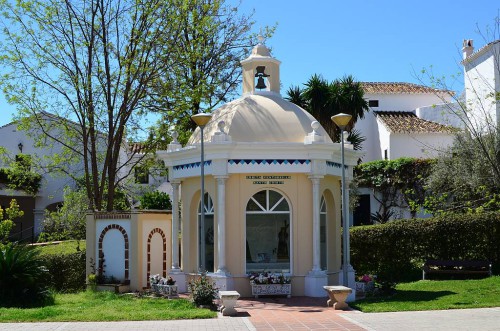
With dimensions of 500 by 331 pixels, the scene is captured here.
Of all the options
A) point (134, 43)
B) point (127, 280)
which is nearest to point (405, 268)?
point (127, 280)

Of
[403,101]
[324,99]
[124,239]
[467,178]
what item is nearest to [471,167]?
[467,178]

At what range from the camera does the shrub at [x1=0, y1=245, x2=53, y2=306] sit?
18.5 metres

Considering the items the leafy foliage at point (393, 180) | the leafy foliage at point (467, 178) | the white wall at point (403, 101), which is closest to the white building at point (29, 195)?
the leafy foliage at point (393, 180)

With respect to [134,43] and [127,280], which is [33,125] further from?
[127,280]

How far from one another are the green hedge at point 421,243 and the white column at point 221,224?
22.6 feet

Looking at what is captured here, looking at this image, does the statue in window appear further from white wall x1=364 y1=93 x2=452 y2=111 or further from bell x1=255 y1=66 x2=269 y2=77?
white wall x1=364 y1=93 x2=452 y2=111

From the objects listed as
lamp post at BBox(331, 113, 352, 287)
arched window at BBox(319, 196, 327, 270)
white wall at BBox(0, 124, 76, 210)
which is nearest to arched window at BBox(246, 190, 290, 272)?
arched window at BBox(319, 196, 327, 270)

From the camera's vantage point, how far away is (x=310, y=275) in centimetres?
1984

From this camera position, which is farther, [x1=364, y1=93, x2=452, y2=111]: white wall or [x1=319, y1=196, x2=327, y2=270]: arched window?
[x1=364, y1=93, x2=452, y2=111]: white wall

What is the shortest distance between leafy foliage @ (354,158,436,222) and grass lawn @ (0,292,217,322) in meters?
24.3

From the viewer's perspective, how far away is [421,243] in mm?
25562

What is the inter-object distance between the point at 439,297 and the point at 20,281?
444 inches

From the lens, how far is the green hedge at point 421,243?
80.8ft

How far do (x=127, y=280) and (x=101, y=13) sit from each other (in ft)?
31.7
